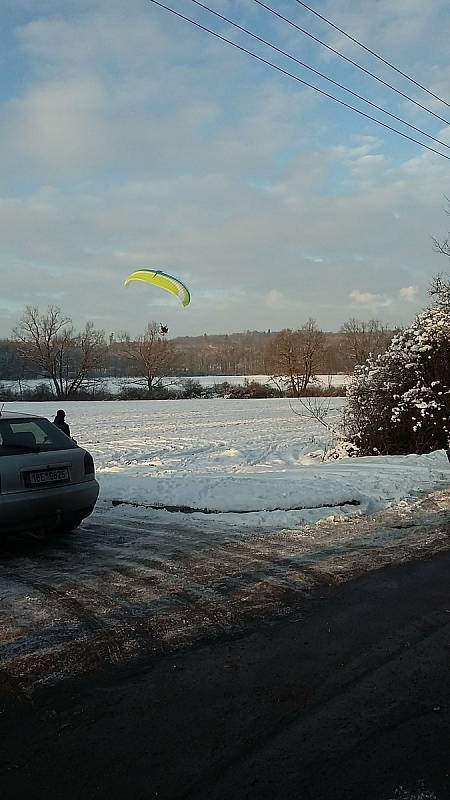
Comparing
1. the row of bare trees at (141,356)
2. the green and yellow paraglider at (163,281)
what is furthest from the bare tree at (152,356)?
the green and yellow paraglider at (163,281)

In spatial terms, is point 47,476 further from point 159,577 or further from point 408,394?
point 408,394

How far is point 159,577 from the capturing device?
566 cm

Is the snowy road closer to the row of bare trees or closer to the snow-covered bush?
the snow-covered bush

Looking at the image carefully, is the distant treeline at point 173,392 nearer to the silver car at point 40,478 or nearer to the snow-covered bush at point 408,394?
the snow-covered bush at point 408,394

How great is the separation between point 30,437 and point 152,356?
7142cm

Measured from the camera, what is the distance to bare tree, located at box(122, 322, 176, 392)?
2995 inches

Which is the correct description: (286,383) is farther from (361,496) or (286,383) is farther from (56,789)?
(56,789)

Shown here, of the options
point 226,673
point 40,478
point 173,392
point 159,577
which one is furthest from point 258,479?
point 173,392

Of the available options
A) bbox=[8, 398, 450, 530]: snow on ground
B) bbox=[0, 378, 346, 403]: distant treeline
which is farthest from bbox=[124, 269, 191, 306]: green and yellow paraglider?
bbox=[0, 378, 346, 403]: distant treeline

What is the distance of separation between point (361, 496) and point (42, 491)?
4909 millimetres

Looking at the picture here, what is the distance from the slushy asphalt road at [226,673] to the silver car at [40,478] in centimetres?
44

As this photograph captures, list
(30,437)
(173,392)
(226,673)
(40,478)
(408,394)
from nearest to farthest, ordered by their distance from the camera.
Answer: (226,673) → (40,478) → (30,437) → (408,394) → (173,392)

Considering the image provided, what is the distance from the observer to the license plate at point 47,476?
6434mm

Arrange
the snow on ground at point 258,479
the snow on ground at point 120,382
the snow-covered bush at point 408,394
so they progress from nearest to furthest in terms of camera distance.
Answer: the snow on ground at point 258,479 < the snow-covered bush at point 408,394 < the snow on ground at point 120,382
